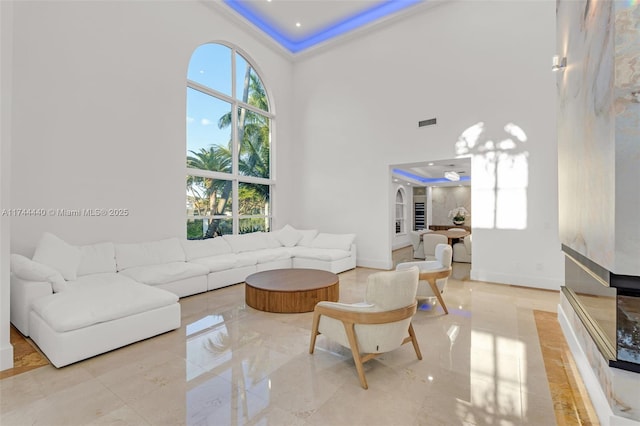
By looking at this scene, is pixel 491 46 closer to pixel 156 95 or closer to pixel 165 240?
pixel 156 95

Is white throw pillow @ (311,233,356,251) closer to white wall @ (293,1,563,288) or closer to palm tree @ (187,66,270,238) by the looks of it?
white wall @ (293,1,563,288)

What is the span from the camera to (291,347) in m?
2.83

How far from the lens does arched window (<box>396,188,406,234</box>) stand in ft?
34.7

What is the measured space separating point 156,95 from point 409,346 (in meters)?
5.82

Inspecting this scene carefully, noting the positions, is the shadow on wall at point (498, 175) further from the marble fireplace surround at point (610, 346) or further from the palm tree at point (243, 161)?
the palm tree at point (243, 161)

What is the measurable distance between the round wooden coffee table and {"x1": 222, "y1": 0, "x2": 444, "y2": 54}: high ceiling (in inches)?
238

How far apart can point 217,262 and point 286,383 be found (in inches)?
129

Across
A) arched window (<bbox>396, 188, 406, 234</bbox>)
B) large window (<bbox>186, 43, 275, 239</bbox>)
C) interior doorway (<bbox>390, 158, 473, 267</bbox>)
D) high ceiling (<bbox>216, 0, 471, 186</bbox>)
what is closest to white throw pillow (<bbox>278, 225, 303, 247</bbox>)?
large window (<bbox>186, 43, 275, 239</bbox>)

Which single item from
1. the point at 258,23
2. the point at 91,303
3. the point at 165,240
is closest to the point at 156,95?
the point at 165,240

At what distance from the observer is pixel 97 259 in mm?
4164

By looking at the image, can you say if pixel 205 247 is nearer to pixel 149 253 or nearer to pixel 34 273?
pixel 149 253

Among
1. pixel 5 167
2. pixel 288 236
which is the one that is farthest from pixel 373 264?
pixel 5 167

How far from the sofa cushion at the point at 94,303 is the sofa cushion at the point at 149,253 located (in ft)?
2.99

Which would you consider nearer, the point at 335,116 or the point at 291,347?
the point at 291,347
